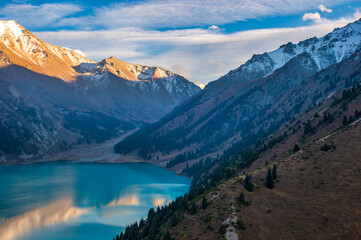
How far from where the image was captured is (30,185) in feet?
515

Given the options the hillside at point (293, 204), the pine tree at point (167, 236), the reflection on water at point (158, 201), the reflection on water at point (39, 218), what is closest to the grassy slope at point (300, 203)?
the hillside at point (293, 204)

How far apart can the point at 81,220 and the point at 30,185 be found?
68020 mm

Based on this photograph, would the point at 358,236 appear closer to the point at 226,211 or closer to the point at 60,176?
the point at 226,211

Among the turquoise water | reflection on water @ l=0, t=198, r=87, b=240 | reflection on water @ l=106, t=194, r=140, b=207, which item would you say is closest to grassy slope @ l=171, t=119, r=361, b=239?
the turquoise water

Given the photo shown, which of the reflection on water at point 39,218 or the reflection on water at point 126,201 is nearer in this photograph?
the reflection on water at point 39,218

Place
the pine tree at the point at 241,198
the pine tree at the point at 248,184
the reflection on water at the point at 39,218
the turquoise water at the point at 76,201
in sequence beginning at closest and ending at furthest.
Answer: the pine tree at the point at 241,198
the pine tree at the point at 248,184
the reflection on water at the point at 39,218
the turquoise water at the point at 76,201

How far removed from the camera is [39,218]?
→ 105 m

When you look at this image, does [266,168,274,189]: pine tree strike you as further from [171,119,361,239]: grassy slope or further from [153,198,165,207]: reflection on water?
[153,198,165,207]: reflection on water

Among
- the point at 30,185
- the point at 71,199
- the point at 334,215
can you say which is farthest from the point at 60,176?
the point at 334,215

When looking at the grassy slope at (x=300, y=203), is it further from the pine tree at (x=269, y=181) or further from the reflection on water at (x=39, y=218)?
the reflection on water at (x=39, y=218)

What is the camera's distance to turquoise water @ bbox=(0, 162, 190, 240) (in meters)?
94.4

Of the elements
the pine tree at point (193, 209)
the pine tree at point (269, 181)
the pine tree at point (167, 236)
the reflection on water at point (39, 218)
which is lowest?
the reflection on water at point (39, 218)

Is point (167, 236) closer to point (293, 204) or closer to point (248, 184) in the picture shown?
point (248, 184)

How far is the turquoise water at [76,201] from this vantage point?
94.4m
